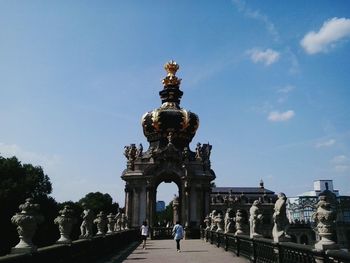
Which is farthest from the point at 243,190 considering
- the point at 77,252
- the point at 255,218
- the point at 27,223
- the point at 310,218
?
the point at 27,223

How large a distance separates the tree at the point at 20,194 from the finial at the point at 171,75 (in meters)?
21.7

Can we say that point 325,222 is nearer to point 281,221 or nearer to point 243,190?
point 281,221

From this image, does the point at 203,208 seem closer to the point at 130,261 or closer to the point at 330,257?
the point at 130,261

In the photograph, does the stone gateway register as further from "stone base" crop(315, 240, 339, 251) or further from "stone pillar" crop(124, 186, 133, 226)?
"stone base" crop(315, 240, 339, 251)

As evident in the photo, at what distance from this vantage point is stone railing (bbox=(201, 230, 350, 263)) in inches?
392

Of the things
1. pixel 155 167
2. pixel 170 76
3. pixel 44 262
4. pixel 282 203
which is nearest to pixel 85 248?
pixel 44 262

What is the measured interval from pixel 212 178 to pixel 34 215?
34.8 m

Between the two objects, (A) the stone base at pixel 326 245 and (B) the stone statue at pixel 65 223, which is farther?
(B) the stone statue at pixel 65 223

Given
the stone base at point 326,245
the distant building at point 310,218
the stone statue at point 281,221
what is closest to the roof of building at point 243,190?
the distant building at point 310,218

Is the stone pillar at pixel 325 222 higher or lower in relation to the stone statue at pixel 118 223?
lower

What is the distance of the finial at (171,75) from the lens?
2174 inches

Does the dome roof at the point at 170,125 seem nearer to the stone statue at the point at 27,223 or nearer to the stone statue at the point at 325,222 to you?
the stone statue at the point at 27,223

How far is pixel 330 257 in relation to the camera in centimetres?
995

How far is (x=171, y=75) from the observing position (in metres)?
56.0
